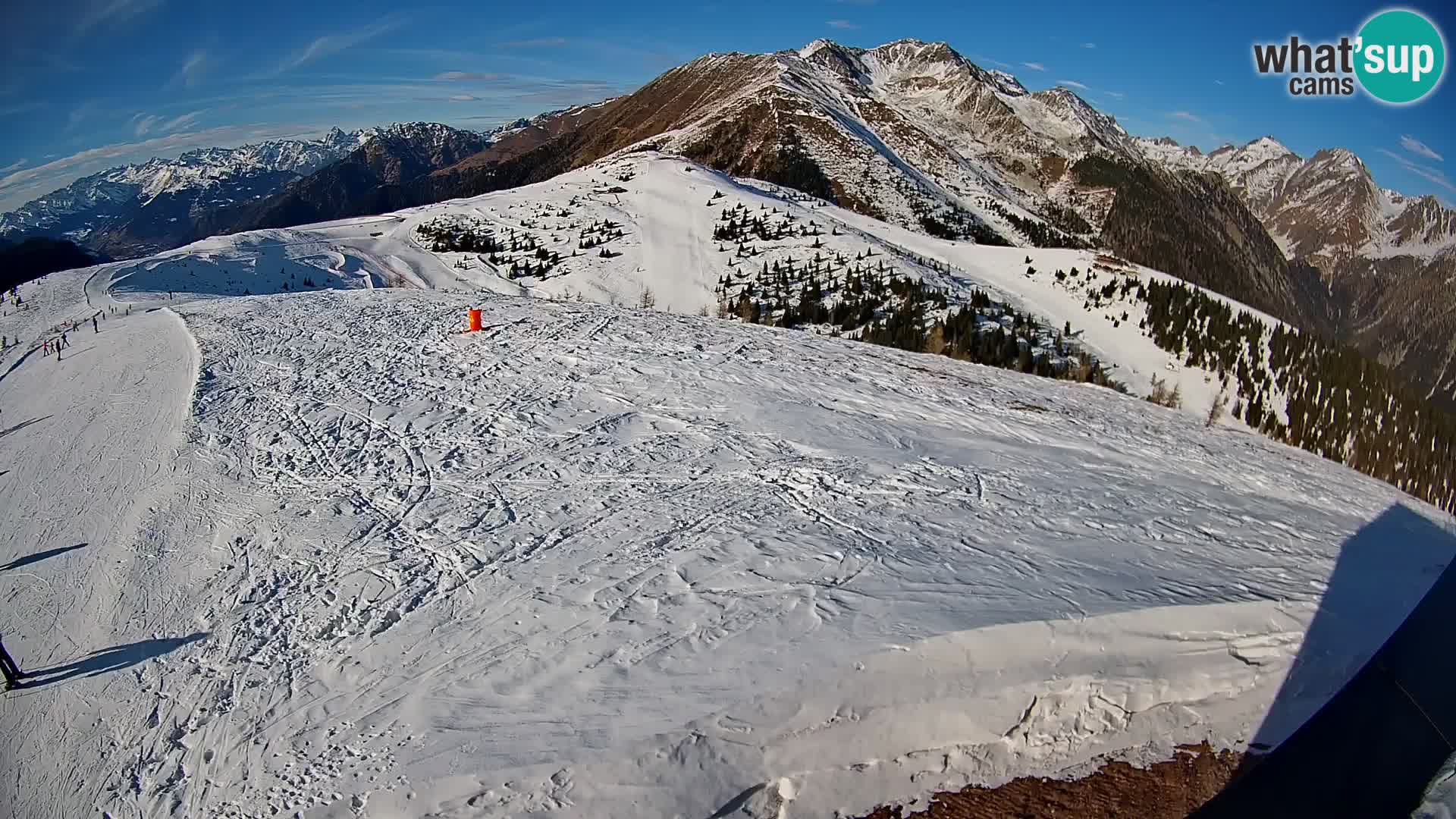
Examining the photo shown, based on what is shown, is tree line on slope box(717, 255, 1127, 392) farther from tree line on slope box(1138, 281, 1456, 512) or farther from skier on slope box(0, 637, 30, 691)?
skier on slope box(0, 637, 30, 691)

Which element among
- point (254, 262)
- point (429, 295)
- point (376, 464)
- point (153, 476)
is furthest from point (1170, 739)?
point (254, 262)

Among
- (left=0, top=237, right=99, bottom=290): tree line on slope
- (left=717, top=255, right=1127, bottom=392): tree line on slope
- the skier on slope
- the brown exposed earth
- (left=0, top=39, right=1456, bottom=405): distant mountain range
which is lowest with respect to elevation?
(left=0, top=237, right=99, bottom=290): tree line on slope

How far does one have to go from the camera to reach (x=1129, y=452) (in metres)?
13.0

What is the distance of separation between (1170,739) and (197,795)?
880 centimetres

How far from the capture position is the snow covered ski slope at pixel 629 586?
5938 mm

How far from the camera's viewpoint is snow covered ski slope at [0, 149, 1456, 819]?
5938mm

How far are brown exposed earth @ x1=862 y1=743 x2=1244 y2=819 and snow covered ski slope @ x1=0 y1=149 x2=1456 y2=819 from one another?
0.50 ft

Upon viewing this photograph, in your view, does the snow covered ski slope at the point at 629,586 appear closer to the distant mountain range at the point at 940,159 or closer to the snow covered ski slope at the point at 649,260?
the snow covered ski slope at the point at 649,260

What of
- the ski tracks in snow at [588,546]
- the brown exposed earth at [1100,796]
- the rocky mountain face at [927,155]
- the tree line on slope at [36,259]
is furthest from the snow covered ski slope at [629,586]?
the tree line on slope at [36,259]

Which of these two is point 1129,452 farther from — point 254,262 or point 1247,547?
point 254,262

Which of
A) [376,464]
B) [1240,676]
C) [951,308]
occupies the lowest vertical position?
[376,464]

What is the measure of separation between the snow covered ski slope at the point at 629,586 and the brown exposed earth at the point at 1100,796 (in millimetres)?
153

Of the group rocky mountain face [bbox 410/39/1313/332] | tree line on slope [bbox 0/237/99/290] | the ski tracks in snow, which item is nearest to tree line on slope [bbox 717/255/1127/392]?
the ski tracks in snow

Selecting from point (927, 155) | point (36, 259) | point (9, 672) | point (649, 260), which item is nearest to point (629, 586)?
point (9, 672)
